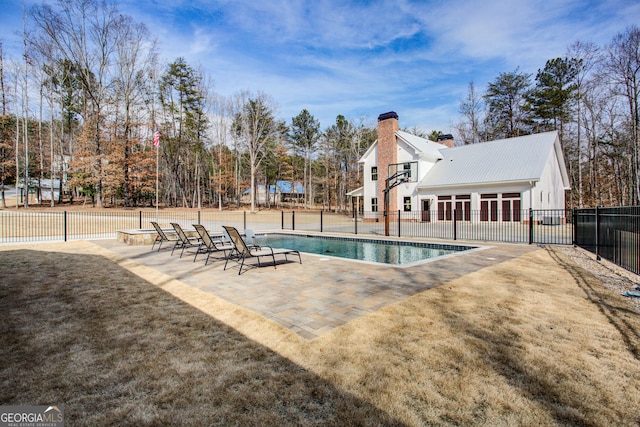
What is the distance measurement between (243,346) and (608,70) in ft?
108

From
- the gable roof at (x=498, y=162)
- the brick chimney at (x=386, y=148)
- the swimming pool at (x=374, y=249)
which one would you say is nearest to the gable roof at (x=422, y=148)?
the brick chimney at (x=386, y=148)

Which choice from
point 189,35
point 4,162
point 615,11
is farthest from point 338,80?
point 4,162

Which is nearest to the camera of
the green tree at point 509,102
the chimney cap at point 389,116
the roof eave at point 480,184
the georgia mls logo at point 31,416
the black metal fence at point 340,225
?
the georgia mls logo at point 31,416

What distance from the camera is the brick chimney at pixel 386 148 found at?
88.8 feet

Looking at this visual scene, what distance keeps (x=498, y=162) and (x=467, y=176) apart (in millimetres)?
2501

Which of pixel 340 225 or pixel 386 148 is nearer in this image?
pixel 340 225

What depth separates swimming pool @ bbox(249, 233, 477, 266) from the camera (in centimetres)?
1032

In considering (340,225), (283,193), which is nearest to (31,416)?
(340,225)

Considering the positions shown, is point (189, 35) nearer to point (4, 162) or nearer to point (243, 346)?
point (243, 346)

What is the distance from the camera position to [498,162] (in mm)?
23922

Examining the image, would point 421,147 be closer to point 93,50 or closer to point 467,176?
point 467,176

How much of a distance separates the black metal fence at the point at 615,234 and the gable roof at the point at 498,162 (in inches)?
519

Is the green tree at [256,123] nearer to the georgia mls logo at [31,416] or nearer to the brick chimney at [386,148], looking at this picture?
the brick chimney at [386,148]

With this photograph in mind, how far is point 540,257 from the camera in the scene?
8.44 metres
